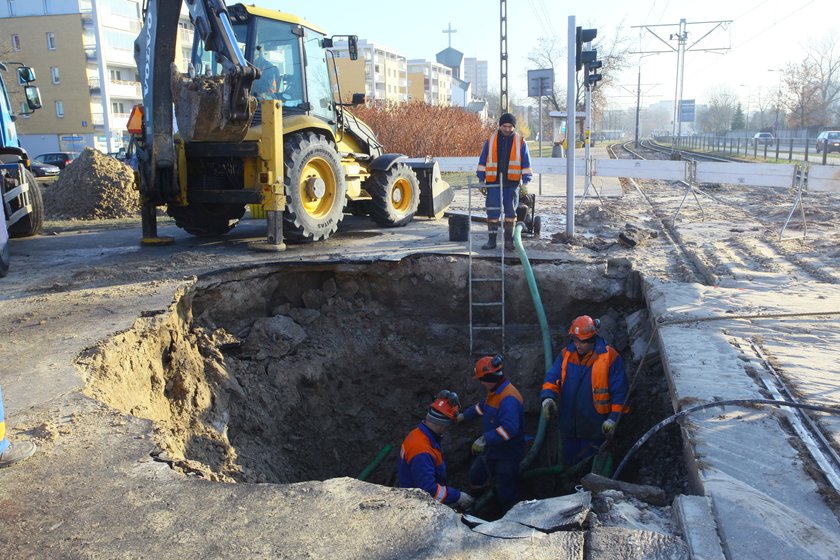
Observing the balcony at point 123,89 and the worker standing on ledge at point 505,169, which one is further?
the balcony at point 123,89

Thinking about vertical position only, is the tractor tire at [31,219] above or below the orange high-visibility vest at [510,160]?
below

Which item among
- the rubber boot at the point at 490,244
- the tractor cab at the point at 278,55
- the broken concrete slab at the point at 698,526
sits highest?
the tractor cab at the point at 278,55

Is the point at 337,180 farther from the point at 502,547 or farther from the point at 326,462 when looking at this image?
the point at 502,547

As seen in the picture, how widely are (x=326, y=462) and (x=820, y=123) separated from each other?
44.9 meters

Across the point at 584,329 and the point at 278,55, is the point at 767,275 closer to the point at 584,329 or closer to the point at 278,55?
the point at 584,329

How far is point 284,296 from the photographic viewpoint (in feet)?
26.3

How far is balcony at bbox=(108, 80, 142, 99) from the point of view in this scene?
5094cm

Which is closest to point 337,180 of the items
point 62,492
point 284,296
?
point 284,296

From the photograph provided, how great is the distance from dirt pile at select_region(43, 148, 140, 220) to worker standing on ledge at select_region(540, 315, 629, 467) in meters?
10.7

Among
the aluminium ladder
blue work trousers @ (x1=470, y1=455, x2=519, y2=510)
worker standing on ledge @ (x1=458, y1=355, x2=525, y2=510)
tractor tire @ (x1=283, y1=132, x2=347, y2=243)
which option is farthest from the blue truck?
blue work trousers @ (x1=470, y1=455, x2=519, y2=510)

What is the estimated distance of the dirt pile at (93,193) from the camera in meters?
13.7

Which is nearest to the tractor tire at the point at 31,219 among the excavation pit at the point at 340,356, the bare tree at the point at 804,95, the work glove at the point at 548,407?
the excavation pit at the point at 340,356

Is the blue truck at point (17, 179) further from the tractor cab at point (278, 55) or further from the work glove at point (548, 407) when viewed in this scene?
the work glove at point (548, 407)

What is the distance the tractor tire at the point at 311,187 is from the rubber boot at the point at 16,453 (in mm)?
5126
